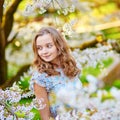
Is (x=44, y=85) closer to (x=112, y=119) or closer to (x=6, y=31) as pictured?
(x=112, y=119)

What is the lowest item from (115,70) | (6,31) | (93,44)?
(115,70)

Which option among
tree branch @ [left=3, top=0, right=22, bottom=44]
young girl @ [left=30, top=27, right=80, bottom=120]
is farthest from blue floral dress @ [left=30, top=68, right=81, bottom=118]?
tree branch @ [left=3, top=0, right=22, bottom=44]

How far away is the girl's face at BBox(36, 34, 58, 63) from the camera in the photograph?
2.22 m

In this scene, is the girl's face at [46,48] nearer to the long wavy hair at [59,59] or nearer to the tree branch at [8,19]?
the long wavy hair at [59,59]

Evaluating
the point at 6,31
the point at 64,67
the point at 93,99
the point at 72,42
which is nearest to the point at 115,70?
the point at 72,42

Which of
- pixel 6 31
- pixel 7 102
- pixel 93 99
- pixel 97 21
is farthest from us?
pixel 97 21

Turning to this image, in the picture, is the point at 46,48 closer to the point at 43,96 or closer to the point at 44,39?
the point at 44,39

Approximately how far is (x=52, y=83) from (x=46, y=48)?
5.9 inches

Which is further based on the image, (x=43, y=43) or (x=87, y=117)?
(x=43, y=43)

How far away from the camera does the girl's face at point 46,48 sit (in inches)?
87.3

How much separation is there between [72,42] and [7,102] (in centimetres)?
203

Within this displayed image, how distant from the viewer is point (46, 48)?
2.23 metres

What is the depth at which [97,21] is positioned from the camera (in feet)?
19.8

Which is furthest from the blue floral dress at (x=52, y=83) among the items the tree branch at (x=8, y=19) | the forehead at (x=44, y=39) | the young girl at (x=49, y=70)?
the tree branch at (x=8, y=19)
